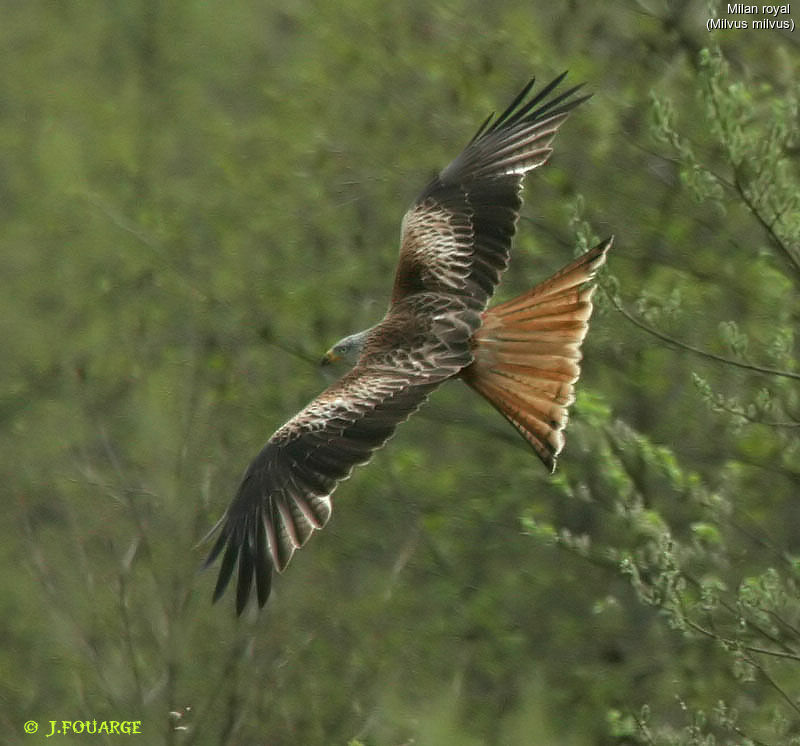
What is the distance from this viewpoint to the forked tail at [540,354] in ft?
23.0

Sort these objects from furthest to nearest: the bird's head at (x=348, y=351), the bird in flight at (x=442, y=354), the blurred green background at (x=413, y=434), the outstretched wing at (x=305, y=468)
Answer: the blurred green background at (x=413, y=434) < the bird's head at (x=348, y=351) < the bird in flight at (x=442, y=354) < the outstretched wing at (x=305, y=468)

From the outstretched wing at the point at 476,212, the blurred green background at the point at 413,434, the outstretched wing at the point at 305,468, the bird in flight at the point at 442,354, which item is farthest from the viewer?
the blurred green background at the point at 413,434


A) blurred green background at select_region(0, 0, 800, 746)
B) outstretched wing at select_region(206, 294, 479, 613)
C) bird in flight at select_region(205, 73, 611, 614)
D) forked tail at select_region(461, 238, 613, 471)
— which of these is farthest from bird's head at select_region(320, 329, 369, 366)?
blurred green background at select_region(0, 0, 800, 746)

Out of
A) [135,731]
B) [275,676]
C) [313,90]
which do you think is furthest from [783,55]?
[135,731]

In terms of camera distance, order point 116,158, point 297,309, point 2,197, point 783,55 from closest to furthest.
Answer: point 783,55 < point 297,309 < point 116,158 < point 2,197

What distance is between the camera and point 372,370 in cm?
705

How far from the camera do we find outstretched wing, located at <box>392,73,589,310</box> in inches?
314

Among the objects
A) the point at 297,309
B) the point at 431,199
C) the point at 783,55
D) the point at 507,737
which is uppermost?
the point at 783,55

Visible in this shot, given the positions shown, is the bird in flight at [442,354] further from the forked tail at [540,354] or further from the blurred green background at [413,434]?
the blurred green background at [413,434]

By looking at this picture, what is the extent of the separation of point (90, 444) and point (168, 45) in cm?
691

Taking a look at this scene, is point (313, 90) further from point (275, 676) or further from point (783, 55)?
point (275, 676)

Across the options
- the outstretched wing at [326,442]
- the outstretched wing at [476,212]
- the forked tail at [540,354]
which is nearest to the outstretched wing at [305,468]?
the outstretched wing at [326,442]

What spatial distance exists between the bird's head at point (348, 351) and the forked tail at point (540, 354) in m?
0.51

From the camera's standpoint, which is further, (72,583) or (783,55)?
(783,55)
